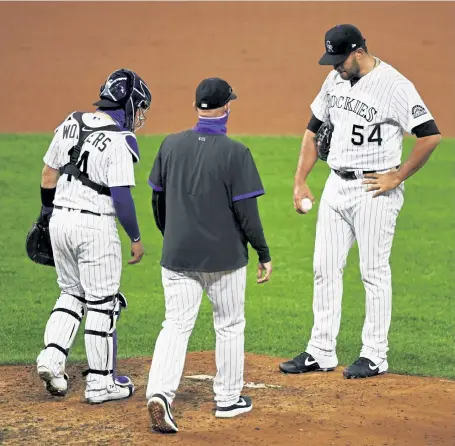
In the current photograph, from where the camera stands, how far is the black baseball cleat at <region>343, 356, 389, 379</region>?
21.1 ft

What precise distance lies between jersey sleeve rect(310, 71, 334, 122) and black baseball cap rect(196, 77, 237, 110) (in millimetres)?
1338

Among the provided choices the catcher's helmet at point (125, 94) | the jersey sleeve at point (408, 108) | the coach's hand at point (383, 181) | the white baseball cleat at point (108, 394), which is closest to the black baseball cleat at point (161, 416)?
the white baseball cleat at point (108, 394)

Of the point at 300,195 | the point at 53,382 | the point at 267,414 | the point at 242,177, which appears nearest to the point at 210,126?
the point at 242,177

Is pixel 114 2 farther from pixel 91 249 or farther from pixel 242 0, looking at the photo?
pixel 91 249

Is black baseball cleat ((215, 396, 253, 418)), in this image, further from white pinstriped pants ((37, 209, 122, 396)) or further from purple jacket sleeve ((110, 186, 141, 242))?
purple jacket sleeve ((110, 186, 141, 242))

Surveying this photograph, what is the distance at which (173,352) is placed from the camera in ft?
18.0

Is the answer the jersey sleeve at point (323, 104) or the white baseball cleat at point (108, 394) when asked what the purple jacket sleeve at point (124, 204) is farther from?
the jersey sleeve at point (323, 104)

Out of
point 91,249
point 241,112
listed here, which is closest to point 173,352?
point 91,249

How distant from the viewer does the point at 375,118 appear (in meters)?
6.34

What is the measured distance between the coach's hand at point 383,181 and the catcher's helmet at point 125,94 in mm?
1440

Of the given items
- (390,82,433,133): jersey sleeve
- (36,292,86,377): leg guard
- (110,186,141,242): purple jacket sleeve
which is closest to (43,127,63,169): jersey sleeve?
(110,186,141,242): purple jacket sleeve

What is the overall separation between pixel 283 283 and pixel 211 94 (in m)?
4.51

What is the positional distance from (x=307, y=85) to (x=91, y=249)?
13005 millimetres

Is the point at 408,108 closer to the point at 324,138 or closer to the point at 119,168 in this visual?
the point at 324,138
